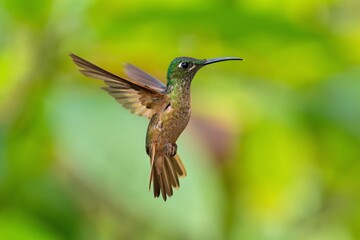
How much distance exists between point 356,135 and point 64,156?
750mm

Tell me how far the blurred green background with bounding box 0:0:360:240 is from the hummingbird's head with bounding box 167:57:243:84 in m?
0.55

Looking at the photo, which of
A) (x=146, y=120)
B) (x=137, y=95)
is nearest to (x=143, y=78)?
(x=137, y=95)

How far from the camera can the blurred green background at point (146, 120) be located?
5.16 feet

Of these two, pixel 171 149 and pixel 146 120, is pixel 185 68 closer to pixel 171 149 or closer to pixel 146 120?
pixel 171 149

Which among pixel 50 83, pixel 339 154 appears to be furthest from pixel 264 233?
pixel 50 83

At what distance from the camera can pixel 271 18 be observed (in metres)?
1.54

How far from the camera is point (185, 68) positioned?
77 centimetres

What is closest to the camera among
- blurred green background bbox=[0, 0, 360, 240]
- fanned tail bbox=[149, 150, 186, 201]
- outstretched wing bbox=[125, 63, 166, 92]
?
fanned tail bbox=[149, 150, 186, 201]

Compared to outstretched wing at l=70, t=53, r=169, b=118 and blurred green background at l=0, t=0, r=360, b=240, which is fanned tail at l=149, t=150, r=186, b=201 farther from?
blurred green background at l=0, t=0, r=360, b=240

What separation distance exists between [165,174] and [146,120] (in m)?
0.71

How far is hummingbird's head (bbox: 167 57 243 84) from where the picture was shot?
754 millimetres

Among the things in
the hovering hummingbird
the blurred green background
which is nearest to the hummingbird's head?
Result: the hovering hummingbird

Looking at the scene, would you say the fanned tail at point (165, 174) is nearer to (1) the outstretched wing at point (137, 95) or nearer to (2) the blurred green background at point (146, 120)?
(1) the outstretched wing at point (137, 95)

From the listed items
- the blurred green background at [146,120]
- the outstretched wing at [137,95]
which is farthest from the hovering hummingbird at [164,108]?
the blurred green background at [146,120]
